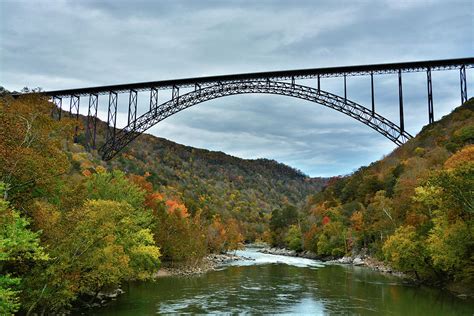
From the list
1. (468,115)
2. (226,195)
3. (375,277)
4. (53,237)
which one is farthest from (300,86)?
(226,195)

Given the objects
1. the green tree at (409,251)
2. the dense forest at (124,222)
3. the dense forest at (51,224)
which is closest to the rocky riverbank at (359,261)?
the dense forest at (124,222)

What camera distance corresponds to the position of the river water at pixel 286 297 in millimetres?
24141

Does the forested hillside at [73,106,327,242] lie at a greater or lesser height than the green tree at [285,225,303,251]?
greater

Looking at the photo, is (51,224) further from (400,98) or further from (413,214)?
(400,98)

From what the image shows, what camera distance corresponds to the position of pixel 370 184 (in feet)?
228

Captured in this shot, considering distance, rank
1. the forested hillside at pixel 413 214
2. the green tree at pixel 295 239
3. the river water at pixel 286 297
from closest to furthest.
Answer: the river water at pixel 286 297 → the forested hillside at pixel 413 214 → the green tree at pixel 295 239

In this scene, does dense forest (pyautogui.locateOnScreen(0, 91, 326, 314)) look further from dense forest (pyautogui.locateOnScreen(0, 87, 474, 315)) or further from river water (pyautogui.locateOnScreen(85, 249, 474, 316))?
river water (pyautogui.locateOnScreen(85, 249, 474, 316))

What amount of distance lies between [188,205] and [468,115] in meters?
44.1

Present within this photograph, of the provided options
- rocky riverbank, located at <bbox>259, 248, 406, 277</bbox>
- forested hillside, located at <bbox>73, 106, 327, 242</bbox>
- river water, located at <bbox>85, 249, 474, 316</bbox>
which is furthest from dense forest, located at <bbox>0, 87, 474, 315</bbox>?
forested hillside, located at <bbox>73, 106, 327, 242</bbox>

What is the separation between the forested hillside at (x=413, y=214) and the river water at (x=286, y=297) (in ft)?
8.24

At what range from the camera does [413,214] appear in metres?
37.6

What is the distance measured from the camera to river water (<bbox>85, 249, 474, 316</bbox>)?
24.1 meters

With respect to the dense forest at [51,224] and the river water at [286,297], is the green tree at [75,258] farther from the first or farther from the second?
the river water at [286,297]

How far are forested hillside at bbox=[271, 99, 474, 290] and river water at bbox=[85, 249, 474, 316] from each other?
Result: 251 cm
